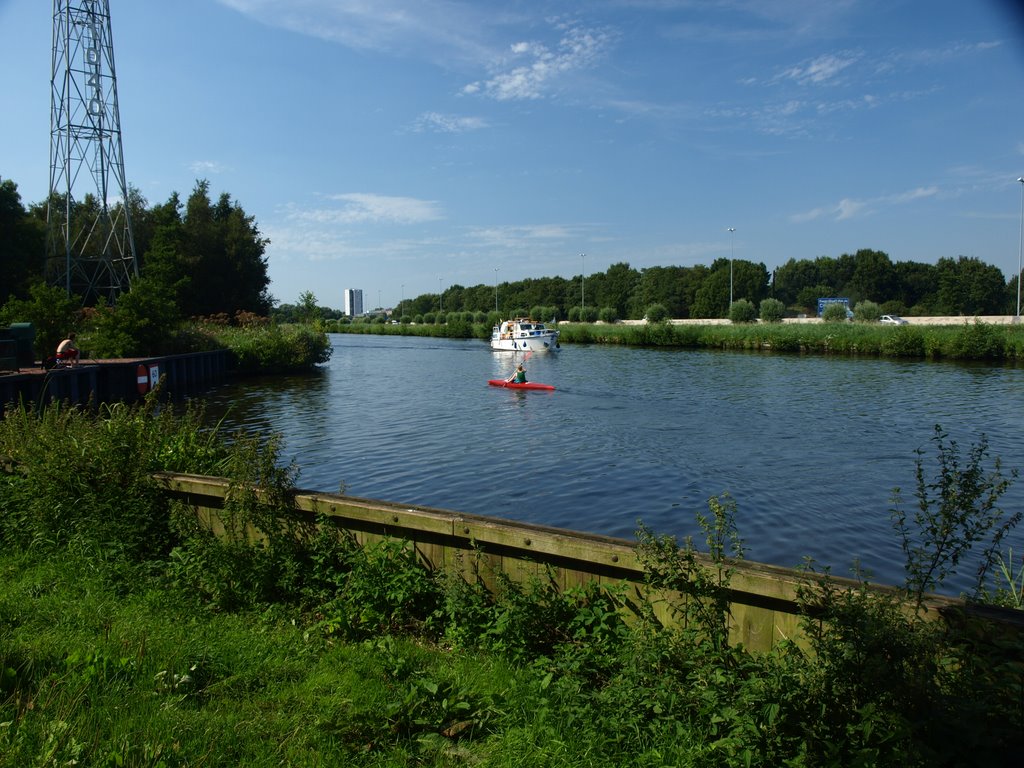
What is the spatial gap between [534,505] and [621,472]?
348 cm

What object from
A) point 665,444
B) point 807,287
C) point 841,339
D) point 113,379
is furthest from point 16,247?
point 807,287

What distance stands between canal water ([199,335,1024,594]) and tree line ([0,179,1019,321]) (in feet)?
50.8

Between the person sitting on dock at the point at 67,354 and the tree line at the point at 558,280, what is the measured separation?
8.10m

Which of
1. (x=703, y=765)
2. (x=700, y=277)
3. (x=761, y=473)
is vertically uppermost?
(x=700, y=277)

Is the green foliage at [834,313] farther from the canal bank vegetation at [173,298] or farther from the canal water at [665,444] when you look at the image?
the canal bank vegetation at [173,298]

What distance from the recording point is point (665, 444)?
1878 centimetres

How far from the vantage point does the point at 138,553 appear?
20.6 ft

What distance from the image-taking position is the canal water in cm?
1182

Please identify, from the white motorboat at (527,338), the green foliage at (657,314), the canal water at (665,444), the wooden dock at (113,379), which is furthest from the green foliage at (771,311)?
the wooden dock at (113,379)

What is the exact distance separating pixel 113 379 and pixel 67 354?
2.50 m

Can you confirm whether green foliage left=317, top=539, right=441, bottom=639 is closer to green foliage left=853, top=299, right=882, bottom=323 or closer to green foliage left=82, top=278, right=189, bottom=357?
green foliage left=82, top=278, right=189, bottom=357

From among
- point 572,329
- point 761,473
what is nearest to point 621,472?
point 761,473

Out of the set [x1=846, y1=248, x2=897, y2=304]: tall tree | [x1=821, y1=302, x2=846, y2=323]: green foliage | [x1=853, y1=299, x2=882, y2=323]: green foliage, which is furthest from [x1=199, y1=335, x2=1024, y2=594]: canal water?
[x1=846, y1=248, x2=897, y2=304]: tall tree

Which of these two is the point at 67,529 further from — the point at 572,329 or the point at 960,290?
the point at 960,290
